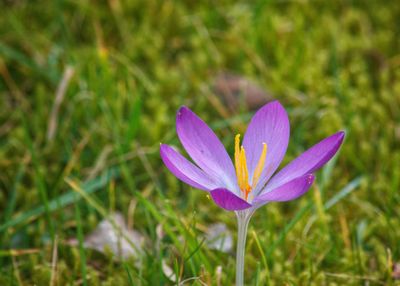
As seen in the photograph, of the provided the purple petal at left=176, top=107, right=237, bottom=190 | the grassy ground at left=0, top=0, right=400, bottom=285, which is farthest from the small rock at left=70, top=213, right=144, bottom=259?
the purple petal at left=176, top=107, right=237, bottom=190

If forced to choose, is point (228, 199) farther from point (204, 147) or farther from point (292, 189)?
point (204, 147)

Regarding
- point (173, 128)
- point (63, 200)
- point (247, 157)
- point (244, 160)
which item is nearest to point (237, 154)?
point (244, 160)

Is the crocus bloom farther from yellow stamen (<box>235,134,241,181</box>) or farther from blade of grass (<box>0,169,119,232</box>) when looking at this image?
blade of grass (<box>0,169,119,232</box>)

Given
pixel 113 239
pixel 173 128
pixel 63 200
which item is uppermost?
pixel 173 128

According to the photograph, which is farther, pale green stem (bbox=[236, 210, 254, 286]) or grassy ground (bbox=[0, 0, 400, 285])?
grassy ground (bbox=[0, 0, 400, 285])

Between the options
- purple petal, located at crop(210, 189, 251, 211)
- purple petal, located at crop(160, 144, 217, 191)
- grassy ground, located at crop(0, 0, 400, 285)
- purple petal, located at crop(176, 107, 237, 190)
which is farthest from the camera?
grassy ground, located at crop(0, 0, 400, 285)

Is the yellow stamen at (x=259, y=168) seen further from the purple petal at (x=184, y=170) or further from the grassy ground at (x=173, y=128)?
the grassy ground at (x=173, y=128)

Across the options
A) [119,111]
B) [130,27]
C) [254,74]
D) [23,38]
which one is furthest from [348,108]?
[23,38]

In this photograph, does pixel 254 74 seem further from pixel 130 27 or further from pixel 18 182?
pixel 18 182
